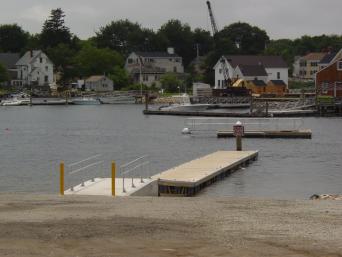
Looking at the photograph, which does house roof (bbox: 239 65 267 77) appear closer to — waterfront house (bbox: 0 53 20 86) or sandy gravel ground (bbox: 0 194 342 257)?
waterfront house (bbox: 0 53 20 86)

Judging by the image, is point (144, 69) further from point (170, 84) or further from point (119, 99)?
point (119, 99)

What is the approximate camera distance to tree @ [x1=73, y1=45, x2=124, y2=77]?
611 ft

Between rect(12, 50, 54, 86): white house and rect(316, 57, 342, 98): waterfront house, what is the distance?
8050 cm

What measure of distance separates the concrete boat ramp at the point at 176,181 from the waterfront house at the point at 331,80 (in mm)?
77582

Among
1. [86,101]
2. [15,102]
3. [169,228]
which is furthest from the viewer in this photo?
[86,101]

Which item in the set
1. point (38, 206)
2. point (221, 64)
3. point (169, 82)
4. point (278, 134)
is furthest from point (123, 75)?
point (38, 206)

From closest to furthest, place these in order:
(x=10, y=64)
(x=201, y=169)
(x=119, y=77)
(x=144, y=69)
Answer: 1. (x=201, y=169)
2. (x=144, y=69)
3. (x=119, y=77)
4. (x=10, y=64)

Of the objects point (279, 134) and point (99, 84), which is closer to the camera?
point (279, 134)

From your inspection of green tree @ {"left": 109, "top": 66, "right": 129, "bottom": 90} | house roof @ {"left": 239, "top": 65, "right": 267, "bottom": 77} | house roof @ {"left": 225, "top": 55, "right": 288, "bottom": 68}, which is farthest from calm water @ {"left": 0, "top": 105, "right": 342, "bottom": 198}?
green tree @ {"left": 109, "top": 66, "right": 129, "bottom": 90}

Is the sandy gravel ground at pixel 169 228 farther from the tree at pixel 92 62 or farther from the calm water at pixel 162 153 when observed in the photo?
the tree at pixel 92 62

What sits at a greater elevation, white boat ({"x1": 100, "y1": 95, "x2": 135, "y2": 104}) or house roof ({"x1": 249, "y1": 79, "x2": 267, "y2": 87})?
house roof ({"x1": 249, "y1": 79, "x2": 267, "y2": 87})

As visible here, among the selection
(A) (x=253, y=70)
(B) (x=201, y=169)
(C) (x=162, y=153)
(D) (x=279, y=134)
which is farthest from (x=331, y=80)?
(B) (x=201, y=169)

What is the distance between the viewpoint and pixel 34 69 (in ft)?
Result: 610

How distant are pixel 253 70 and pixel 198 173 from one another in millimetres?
124162
